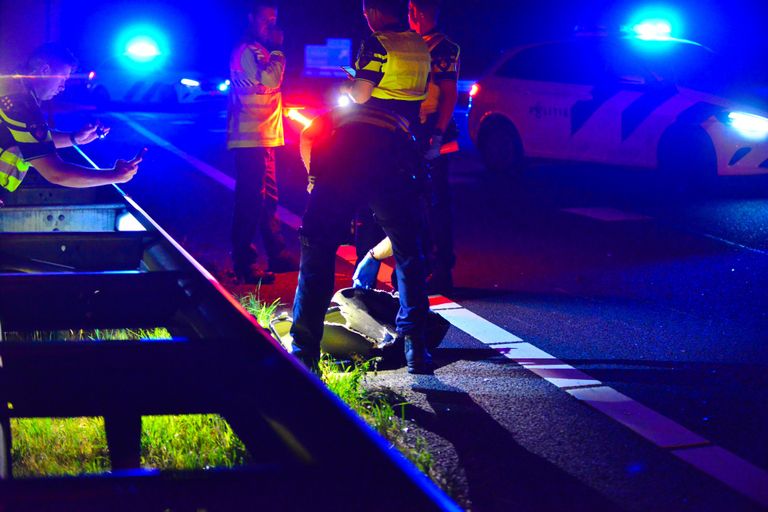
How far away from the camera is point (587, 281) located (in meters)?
7.75

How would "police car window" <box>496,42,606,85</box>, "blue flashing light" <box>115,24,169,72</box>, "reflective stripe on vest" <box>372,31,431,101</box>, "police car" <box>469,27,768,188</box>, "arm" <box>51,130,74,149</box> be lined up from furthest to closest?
"blue flashing light" <box>115,24,169,72</box>, "police car window" <box>496,42,606,85</box>, "police car" <box>469,27,768,188</box>, "arm" <box>51,130,74,149</box>, "reflective stripe on vest" <box>372,31,431,101</box>

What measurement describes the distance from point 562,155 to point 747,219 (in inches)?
140

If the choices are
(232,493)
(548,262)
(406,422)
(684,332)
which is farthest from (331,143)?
(548,262)

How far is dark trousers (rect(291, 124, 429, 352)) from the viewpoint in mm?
5035

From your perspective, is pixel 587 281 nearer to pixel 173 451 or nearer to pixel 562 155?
pixel 173 451

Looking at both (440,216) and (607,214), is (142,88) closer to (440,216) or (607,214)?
(607,214)

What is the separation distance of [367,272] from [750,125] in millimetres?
6697

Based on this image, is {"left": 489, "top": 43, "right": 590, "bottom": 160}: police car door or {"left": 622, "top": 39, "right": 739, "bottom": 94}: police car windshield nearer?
{"left": 622, "top": 39, "right": 739, "bottom": 94}: police car windshield

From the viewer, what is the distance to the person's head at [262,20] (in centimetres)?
717

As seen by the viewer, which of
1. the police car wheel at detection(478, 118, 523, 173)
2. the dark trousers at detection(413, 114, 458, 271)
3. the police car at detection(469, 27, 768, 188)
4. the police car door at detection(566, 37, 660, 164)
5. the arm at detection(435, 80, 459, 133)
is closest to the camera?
the arm at detection(435, 80, 459, 133)

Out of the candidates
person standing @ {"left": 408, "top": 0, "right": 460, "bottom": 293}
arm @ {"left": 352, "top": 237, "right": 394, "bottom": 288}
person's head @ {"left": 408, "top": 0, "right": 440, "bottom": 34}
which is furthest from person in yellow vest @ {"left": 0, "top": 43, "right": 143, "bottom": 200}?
person's head @ {"left": 408, "top": 0, "right": 440, "bottom": 34}

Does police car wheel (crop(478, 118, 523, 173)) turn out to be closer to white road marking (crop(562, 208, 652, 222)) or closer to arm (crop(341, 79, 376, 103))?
white road marking (crop(562, 208, 652, 222))

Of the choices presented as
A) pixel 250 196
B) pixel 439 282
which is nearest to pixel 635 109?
pixel 439 282

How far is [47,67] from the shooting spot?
5285 mm
